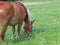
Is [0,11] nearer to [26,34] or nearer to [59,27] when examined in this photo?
[26,34]

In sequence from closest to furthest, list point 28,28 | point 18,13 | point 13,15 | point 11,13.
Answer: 1. point 11,13
2. point 13,15
3. point 18,13
4. point 28,28

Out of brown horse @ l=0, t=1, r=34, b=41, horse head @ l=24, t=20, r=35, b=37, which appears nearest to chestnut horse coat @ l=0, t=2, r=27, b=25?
brown horse @ l=0, t=1, r=34, b=41

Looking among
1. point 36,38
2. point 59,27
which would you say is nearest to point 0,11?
point 36,38

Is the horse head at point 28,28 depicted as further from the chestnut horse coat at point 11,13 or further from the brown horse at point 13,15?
the chestnut horse coat at point 11,13

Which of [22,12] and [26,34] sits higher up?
[22,12]

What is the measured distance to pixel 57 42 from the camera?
834 cm

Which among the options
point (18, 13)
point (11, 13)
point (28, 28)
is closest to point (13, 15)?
point (11, 13)

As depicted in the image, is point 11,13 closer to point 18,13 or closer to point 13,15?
point 13,15

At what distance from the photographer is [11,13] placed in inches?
318

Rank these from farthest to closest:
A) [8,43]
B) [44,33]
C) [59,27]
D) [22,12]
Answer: [59,27] < [44,33] < [22,12] < [8,43]

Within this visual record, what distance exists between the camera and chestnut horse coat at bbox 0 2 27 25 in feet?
25.7

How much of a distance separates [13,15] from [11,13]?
182mm

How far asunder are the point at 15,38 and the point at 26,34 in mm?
502

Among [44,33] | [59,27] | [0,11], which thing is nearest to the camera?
[0,11]
